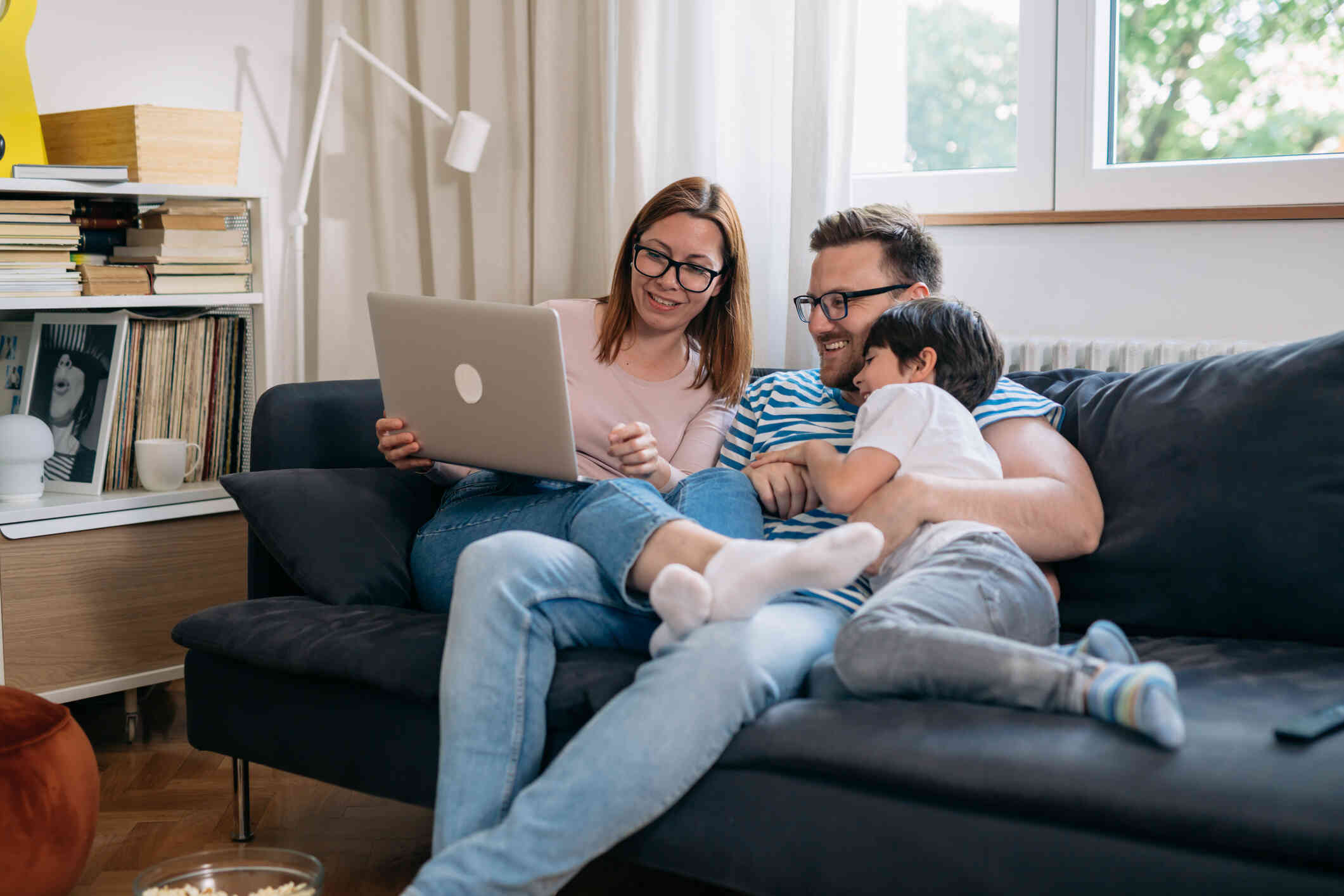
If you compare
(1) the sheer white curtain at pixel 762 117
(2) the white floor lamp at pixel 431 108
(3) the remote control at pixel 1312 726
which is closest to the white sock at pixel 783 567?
(3) the remote control at pixel 1312 726

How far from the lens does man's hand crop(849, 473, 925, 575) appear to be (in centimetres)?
158

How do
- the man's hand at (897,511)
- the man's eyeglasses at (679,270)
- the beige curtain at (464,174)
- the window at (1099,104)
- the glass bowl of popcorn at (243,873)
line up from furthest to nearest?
the beige curtain at (464,174), the window at (1099,104), the man's eyeglasses at (679,270), the man's hand at (897,511), the glass bowl of popcorn at (243,873)

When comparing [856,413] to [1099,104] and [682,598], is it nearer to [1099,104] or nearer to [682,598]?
[682,598]

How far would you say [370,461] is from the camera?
7.10 ft

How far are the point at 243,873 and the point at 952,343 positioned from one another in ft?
3.85

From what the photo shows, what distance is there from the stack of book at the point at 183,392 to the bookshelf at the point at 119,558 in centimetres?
3

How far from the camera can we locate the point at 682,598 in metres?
1.37

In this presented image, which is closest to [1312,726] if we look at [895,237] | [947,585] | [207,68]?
[947,585]

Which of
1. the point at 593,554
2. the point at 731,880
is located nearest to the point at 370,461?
the point at 593,554

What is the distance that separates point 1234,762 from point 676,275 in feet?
3.94

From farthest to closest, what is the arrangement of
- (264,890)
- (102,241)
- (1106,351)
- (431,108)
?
(431,108)
(102,241)
(1106,351)
(264,890)

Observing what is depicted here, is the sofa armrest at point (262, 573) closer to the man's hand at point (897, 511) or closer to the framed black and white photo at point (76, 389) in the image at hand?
the framed black and white photo at point (76, 389)

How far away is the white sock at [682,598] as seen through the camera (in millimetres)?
1366

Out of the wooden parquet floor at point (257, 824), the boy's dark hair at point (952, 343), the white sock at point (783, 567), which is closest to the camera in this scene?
the white sock at point (783, 567)
